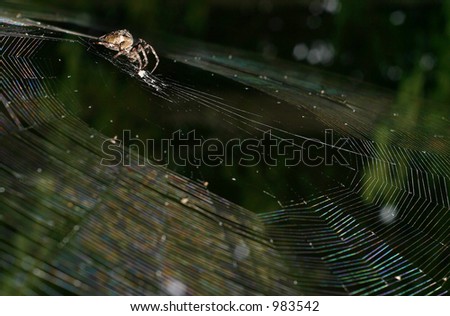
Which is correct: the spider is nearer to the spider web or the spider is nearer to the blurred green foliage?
the spider web

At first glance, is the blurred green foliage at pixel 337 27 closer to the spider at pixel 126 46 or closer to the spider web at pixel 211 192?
the spider web at pixel 211 192

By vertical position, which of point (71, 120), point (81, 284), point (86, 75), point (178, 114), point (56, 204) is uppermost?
point (86, 75)

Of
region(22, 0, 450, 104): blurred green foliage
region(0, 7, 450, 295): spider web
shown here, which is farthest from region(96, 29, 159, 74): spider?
region(22, 0, 450, 104): blurred green foliage

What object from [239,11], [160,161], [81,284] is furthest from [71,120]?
[239,11]

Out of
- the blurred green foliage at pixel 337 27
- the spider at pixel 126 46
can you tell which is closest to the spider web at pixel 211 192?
the spider at pixel 126 46

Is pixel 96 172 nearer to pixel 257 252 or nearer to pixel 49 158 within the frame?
pixel 49 158
